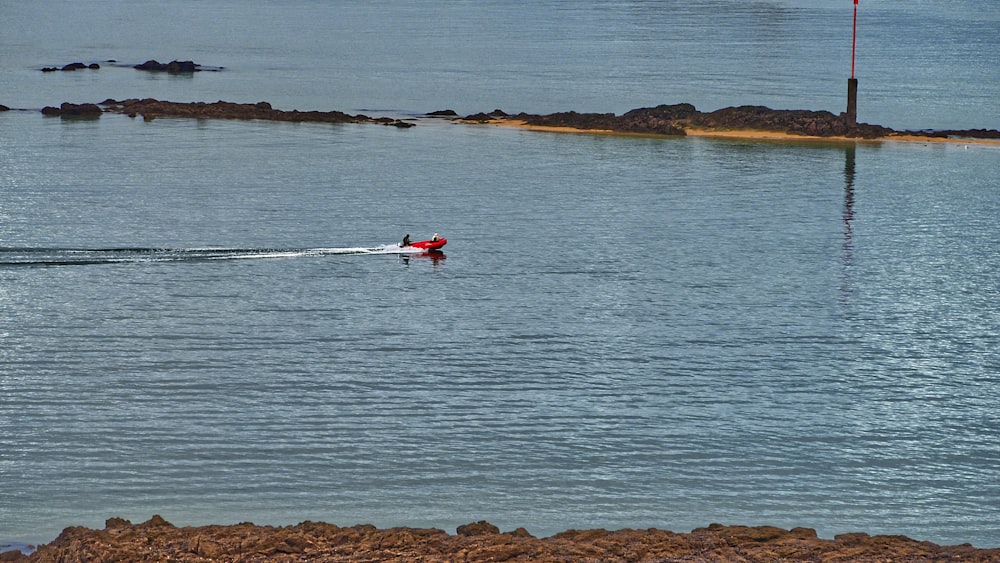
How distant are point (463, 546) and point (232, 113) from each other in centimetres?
6275

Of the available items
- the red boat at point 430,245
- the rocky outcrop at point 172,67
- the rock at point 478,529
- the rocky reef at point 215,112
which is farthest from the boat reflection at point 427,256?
the rocky outcrop at point 172,67

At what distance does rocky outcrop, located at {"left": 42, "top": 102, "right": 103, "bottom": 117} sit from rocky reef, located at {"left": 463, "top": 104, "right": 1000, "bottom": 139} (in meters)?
25.9

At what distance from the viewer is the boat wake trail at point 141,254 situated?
43.2 meters

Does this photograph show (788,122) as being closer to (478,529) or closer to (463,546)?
(478,529)

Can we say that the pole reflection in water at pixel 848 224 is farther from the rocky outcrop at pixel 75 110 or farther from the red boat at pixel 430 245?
the rocky outcrop at pixel 75 110

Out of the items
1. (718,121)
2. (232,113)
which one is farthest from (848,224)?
(232,113)

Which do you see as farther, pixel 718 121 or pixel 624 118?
pixel 624 118

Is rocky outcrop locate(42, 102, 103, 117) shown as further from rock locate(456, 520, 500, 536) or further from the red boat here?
rock locate(456, 520, 500, 536)

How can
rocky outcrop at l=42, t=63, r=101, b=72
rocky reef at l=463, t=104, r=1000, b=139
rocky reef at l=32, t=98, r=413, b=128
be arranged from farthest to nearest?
rocky outcrop at l=42, t=63, r=101, b=72
rocky reef at l=32, t=98, r=413, b=128
rocky reef at l=463, t=104, r=1000, b=139

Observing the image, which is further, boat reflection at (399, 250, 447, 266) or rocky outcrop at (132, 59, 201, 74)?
rocky outcrop at (132, 59, 201, 74)

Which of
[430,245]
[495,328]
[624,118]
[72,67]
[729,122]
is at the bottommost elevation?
[495,328]

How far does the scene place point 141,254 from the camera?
4391 centimetres

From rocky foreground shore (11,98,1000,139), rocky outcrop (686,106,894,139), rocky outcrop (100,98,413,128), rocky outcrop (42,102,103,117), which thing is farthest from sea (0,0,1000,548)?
rocky outcrop (686,106,894,139)

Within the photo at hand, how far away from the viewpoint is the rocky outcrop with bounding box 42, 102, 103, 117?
78.8 metres
